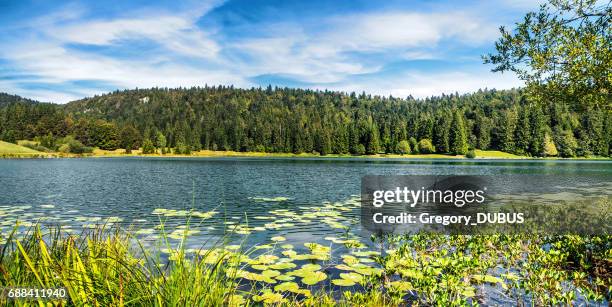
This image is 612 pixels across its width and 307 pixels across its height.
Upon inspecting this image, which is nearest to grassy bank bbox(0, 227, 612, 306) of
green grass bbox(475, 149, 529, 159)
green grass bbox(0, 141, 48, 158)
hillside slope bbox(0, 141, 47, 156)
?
green grass bbox(0, 141, 48, 158)

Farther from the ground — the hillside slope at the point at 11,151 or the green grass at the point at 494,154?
the hillside slope at the point at 11,151

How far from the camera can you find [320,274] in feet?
36.3

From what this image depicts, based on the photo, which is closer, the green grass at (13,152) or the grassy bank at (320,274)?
the grassy bank at (320,274)

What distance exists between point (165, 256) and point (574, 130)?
224411 mm

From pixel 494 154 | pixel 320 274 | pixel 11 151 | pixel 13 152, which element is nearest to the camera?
pixel 320 274

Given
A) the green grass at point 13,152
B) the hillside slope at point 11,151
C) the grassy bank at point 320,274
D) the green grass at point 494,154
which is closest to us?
the grassy bank at point 320,274

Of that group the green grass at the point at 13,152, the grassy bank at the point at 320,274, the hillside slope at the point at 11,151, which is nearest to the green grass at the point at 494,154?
the grassy bank at the point at 320,274

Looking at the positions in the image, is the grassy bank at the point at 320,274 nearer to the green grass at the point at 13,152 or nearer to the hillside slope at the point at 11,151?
the green grass at the point at 13,152

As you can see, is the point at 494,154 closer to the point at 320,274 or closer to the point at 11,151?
the point at 320,274

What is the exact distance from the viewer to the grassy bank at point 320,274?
18.7 ft

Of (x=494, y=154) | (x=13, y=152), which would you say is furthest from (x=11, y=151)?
(x=494, y=154)

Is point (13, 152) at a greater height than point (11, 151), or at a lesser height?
lesser

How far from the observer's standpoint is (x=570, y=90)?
1816cm

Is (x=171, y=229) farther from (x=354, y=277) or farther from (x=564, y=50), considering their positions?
(x=564, y=50)
